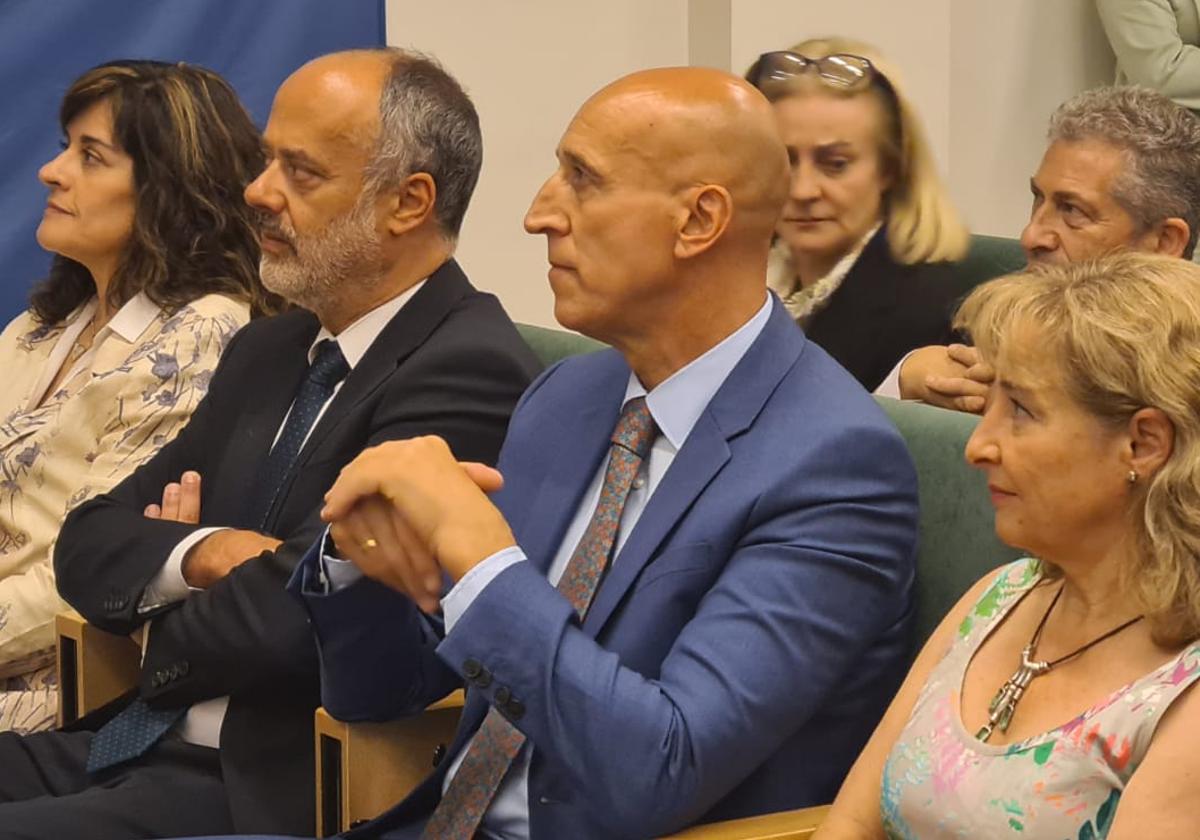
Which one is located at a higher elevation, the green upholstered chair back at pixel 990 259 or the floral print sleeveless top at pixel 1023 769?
the floral print sleeveless top at pixel 1023 769

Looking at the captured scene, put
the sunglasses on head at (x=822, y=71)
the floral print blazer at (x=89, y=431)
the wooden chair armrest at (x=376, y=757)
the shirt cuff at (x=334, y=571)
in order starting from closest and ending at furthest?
the shirt cuff at (x=334, y=571) < the wooden chair armrest at (x=376, y=757) < the floral print blazer at (x=89, y=431) < the sunglasses on head at (x=822, y=71)

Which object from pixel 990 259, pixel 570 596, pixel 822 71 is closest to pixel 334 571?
pixel 570 596

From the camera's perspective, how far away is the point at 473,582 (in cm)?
182

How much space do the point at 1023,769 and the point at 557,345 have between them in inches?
55.1

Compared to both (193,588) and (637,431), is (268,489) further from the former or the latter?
(637,431)

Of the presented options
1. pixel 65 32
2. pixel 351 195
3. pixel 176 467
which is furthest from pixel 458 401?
pixel 65 32

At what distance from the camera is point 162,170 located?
311 centimetres

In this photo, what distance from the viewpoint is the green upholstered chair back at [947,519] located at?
2.09 m

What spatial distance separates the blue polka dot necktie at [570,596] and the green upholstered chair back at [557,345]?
709 mm

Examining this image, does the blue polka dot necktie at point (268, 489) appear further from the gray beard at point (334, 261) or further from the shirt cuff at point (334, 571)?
the shirt cuff at point (334, 571)

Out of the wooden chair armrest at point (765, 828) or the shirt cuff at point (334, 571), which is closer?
the wooden chair armrest at point (765, 828)

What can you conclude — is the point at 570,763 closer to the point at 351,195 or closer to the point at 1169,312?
the point at 1169,312

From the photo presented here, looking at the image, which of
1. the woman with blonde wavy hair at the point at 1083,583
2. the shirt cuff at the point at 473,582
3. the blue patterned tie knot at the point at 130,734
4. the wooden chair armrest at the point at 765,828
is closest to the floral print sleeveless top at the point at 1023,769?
the woman with blonde wavy hair at the point at 1083,583

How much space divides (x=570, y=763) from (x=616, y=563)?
0.26 meters
